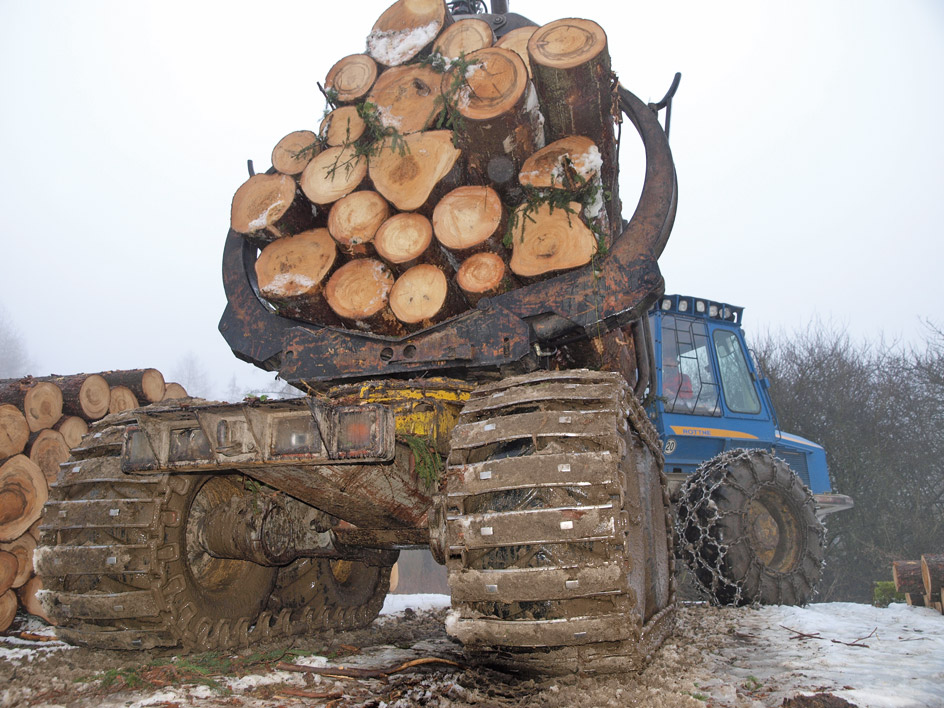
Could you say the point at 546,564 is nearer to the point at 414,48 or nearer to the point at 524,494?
the point at 524,494

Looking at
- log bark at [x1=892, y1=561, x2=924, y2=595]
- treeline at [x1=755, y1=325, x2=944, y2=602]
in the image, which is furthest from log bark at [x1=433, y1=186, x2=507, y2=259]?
treeline at [x1=755, y1=325, x2=944, y2=602]

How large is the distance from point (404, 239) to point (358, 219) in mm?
288

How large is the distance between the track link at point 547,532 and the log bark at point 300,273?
1.42 meters

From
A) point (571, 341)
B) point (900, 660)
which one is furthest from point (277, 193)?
point (900, 660)

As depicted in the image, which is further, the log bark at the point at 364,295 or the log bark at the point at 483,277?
the log bark at the point at 364,295

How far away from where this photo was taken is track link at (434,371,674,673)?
2.08 metres

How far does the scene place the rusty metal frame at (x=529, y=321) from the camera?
3055 mm

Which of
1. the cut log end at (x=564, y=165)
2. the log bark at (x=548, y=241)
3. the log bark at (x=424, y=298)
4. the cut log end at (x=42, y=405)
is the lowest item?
the cut log end at (x=42, y=405)

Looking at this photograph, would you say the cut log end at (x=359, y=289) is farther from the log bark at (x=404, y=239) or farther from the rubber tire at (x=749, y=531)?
the rubber tire at (x=749, y=531)

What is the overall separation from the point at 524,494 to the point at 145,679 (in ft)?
5.95

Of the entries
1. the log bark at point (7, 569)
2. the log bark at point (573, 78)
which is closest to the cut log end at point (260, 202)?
the log bark at point (573, 78)

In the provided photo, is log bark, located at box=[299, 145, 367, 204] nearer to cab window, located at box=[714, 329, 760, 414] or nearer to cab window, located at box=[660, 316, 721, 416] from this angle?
cab window, located at box=[660, 316, 721, 416]

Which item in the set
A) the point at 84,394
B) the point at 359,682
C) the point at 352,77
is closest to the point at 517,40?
the point at 352,77

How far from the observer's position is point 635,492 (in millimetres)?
2430
